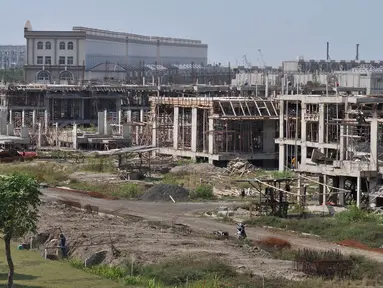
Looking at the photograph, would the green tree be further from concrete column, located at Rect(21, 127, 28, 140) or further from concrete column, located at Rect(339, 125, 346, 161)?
concrete column, located at Rect(21, 127, 28, 140)

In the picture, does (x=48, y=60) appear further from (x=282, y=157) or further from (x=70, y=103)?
(x=282, y=157)

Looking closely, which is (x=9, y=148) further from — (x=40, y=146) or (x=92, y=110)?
→ (x=92, y=110)

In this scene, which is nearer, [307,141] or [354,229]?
[354,229]

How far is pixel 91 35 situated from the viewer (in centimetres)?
12244

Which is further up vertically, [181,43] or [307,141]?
[181,43]

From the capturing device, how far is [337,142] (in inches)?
2063

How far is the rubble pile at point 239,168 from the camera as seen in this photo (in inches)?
2199

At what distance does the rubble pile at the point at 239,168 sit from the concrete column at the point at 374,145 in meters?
11.9

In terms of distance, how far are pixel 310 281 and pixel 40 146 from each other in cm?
4817

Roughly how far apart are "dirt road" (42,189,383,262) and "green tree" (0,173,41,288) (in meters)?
9.67

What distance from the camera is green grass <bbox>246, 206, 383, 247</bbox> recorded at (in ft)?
115

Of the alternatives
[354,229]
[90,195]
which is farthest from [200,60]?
[354,229]

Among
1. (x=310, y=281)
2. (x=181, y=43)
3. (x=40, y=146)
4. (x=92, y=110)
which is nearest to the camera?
(x=310, y=281)

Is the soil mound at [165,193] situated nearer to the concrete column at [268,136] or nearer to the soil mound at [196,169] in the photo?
the soil mound at [196,169]
